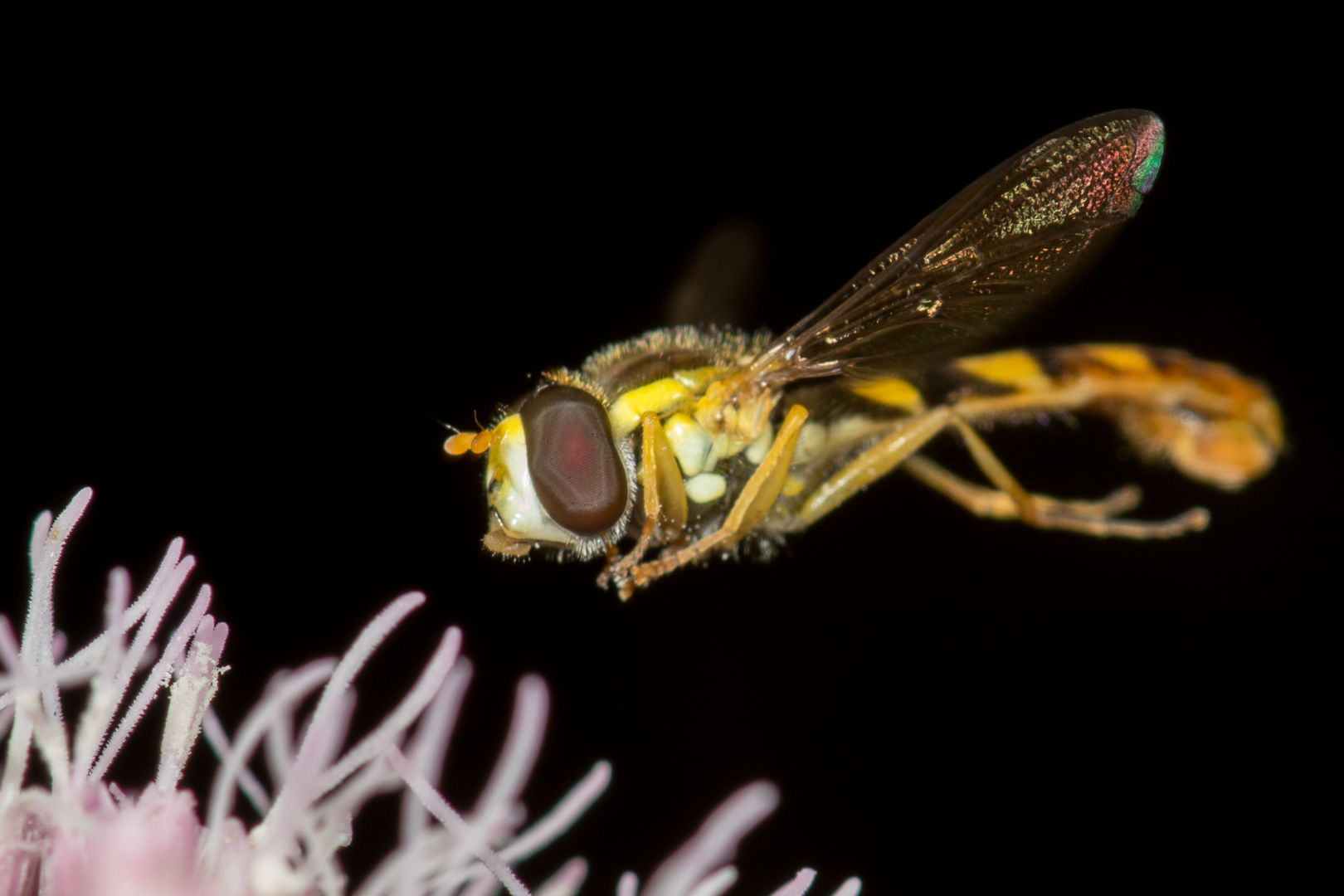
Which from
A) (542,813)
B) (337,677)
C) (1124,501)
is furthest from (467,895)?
(1124,501)

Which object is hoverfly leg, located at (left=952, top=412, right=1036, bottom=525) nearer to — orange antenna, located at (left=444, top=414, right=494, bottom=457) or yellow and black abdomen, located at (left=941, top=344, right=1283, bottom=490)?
yellow and black abdomen, located at (left=941, top=344, right=1283, bottom=490)

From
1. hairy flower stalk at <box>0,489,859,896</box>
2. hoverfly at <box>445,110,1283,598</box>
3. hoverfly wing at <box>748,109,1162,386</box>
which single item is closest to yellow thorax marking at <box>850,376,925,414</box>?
hoverfly at <box>445,110,1283,598</box>

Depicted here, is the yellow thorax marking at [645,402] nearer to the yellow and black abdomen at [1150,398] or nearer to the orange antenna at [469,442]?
the orange antenna at [469,442]

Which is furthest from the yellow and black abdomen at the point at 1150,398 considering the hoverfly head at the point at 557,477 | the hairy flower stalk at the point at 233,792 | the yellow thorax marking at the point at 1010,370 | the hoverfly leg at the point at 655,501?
the hairy flower stalk at the point at 233,792

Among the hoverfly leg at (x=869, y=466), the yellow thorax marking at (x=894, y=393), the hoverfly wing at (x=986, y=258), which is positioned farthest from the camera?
the yellow thorax marking at (x=894, y=393)

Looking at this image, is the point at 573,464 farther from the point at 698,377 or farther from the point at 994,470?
the point at 994,470

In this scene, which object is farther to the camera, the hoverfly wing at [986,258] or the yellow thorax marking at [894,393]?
the yellow thorax marking at [894,393]
